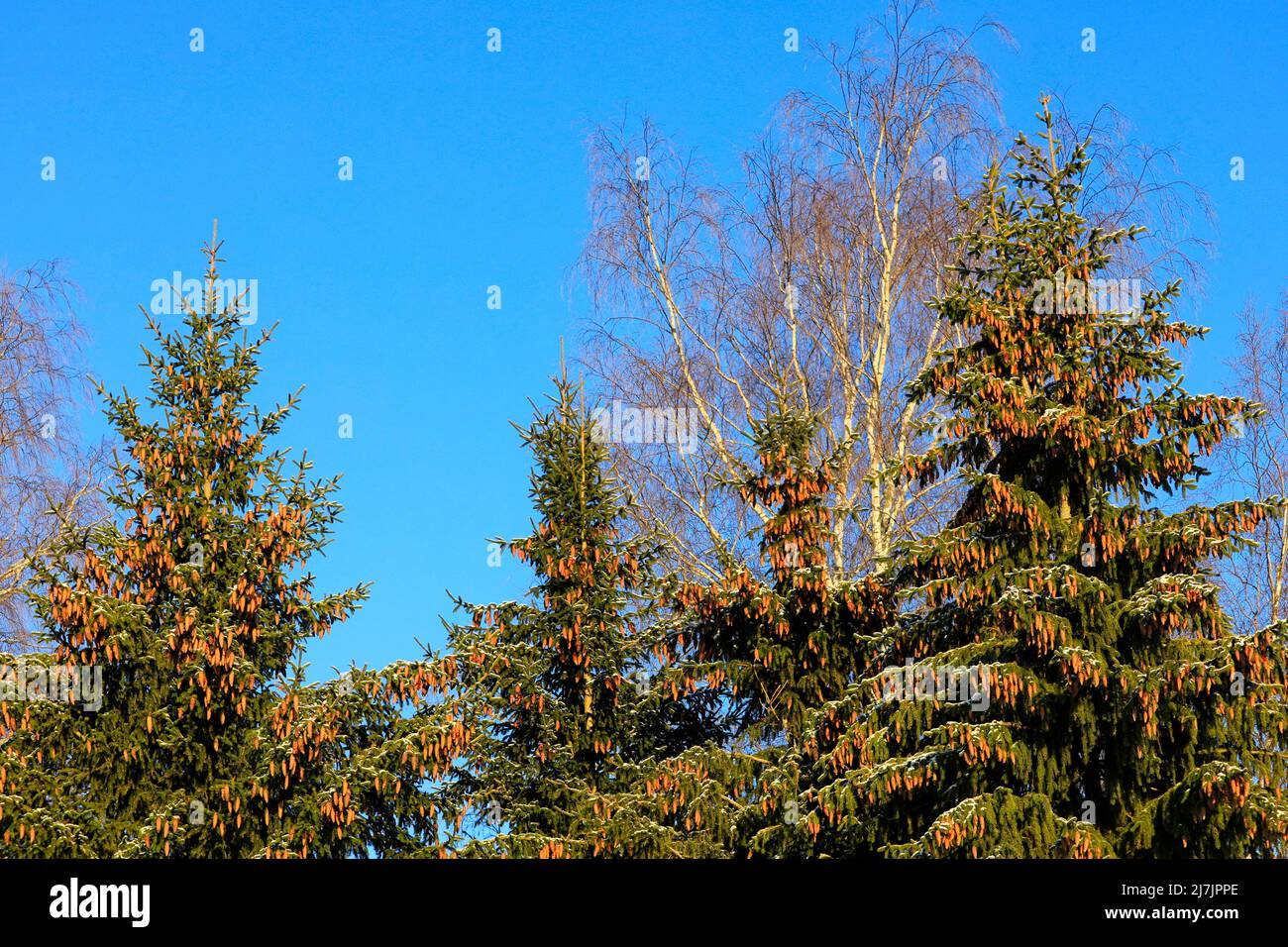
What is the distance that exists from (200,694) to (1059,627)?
307 inches

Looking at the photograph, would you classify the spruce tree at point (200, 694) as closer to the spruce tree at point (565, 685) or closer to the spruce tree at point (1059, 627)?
the spruce tree at point (565, 685)

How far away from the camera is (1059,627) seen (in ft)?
41.2

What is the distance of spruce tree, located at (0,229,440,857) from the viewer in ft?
44.3

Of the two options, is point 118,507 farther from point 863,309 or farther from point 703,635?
point 863,309

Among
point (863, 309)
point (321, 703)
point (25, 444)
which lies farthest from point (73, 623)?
point (863, 309)

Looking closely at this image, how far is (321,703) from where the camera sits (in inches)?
548

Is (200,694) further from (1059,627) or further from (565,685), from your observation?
(1059,627)

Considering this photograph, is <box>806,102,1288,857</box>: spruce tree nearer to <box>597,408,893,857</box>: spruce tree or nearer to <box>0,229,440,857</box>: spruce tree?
<box>597,408,893,857</box>: spruce tree

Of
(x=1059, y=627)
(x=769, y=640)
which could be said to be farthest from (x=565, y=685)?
(x=1059, y=627)

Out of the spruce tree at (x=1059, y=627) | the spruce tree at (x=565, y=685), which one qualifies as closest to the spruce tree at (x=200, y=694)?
the spruce tree at (x=565, y=685)

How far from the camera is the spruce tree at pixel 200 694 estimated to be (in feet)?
44.3

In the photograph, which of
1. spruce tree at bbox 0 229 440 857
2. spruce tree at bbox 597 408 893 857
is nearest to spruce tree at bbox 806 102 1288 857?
spruce tree at bbox 597 408 893 857
